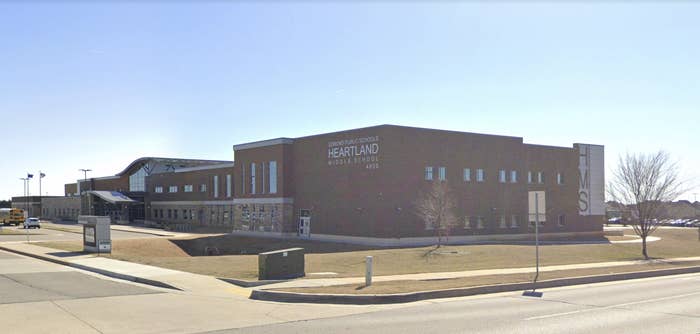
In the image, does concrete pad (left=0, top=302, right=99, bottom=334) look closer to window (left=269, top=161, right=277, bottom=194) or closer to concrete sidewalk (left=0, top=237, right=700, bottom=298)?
concrete sidewalk (left=0, top=237, right=700, bottom=298)

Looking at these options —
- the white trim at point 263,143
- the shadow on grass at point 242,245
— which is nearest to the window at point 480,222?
the shadow on grass at point 242,245

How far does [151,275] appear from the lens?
70.9 ft

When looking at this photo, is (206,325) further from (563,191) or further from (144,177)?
(144,177)

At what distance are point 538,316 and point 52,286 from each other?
47.7ft

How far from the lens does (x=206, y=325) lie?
1248cm

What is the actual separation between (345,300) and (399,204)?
27.9 m

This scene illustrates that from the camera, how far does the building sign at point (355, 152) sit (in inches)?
1746

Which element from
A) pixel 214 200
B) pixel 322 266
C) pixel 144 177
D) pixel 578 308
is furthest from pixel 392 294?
pixel 144 177

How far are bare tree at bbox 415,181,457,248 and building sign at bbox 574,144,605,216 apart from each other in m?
21.3

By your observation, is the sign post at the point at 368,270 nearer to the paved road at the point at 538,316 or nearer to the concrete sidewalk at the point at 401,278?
the concrete sidewalk at the point at 401,278

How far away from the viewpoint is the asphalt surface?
54.4 ft

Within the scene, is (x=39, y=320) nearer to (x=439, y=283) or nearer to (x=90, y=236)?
(x=439, y=283)

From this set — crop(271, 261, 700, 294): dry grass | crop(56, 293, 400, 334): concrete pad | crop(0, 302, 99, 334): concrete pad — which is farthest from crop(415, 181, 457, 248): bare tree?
crop(0, 302, 99, 334): concrete pad

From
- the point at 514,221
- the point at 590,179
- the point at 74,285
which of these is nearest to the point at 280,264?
the point at 74,285
